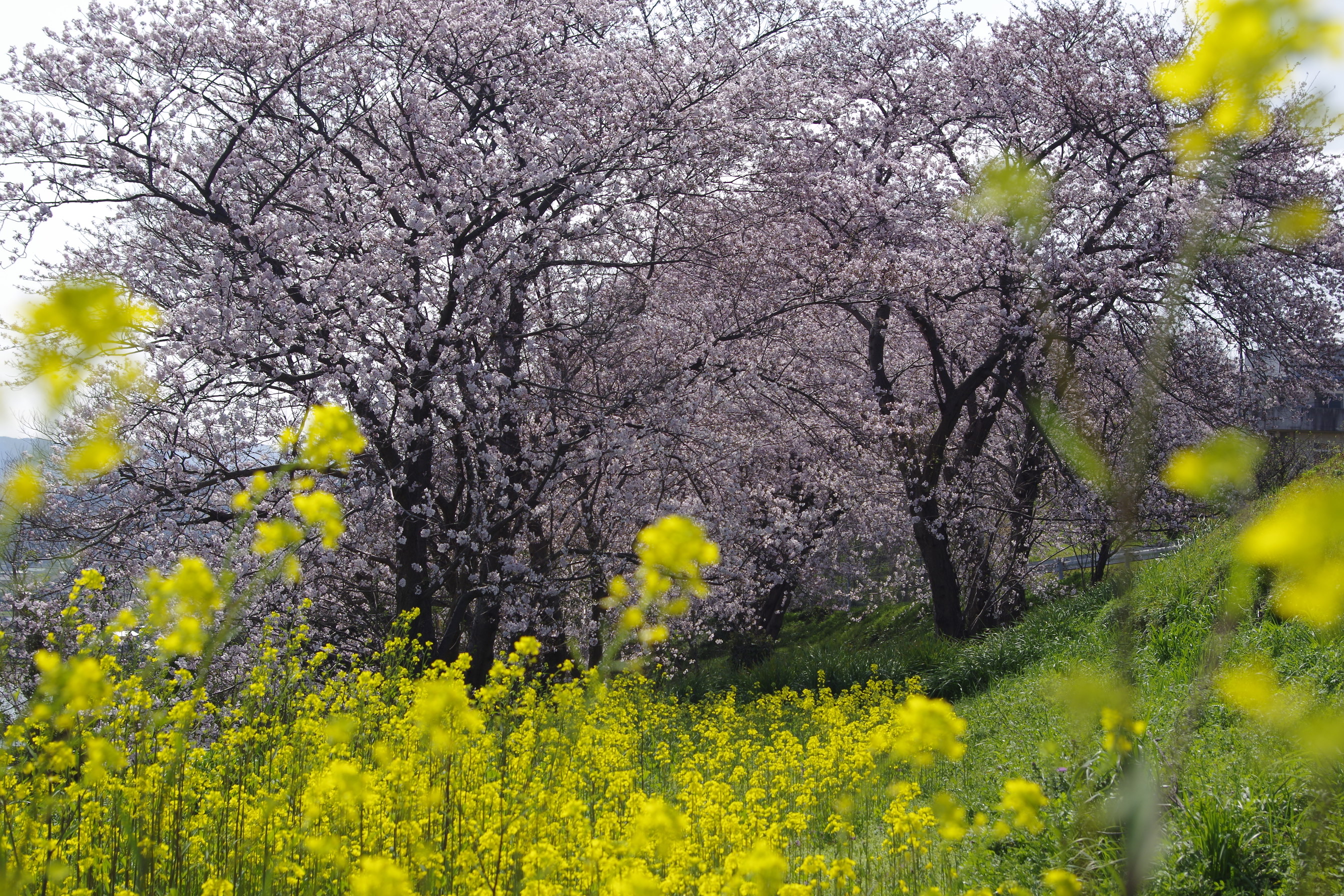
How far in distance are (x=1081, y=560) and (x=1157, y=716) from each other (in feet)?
32.8

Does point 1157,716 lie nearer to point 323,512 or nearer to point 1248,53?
point 323,512

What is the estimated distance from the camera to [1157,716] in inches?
212

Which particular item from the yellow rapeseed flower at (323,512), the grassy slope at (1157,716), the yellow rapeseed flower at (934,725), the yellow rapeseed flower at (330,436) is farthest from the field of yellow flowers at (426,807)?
the yellow rapeseed flower at (330,436)

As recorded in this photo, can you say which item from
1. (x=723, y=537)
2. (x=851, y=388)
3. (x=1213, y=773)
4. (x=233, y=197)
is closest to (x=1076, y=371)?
(x=851, y=388)

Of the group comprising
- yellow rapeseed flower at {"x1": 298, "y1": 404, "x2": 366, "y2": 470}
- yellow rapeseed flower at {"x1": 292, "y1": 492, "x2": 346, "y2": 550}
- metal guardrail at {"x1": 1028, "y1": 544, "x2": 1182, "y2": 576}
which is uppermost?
metal guardrail at {"x1": 1028, "y1": 544, "x2": 1182, "y2": 576}

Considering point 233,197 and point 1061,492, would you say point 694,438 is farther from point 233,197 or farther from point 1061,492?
point 1061,492

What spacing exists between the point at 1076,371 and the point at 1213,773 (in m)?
7.95

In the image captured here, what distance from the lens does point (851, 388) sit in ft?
43.2

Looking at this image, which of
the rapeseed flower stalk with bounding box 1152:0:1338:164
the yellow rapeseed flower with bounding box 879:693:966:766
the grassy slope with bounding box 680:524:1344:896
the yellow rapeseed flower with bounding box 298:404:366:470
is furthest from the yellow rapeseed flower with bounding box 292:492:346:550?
the rapeseed flower stalk with bounding box 1152:0:1338:164

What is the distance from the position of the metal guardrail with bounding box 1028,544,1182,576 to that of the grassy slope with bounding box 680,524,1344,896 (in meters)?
0.81

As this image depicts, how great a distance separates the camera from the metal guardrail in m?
11.5

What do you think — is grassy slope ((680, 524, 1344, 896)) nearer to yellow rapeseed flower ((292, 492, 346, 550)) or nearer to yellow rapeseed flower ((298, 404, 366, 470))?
yellow rapeseed flower ((292, 492, 346, 550))

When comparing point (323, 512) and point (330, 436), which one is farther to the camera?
point (330, 436)

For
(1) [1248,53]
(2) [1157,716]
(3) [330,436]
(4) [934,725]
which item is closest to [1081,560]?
(2) [1157,716]
